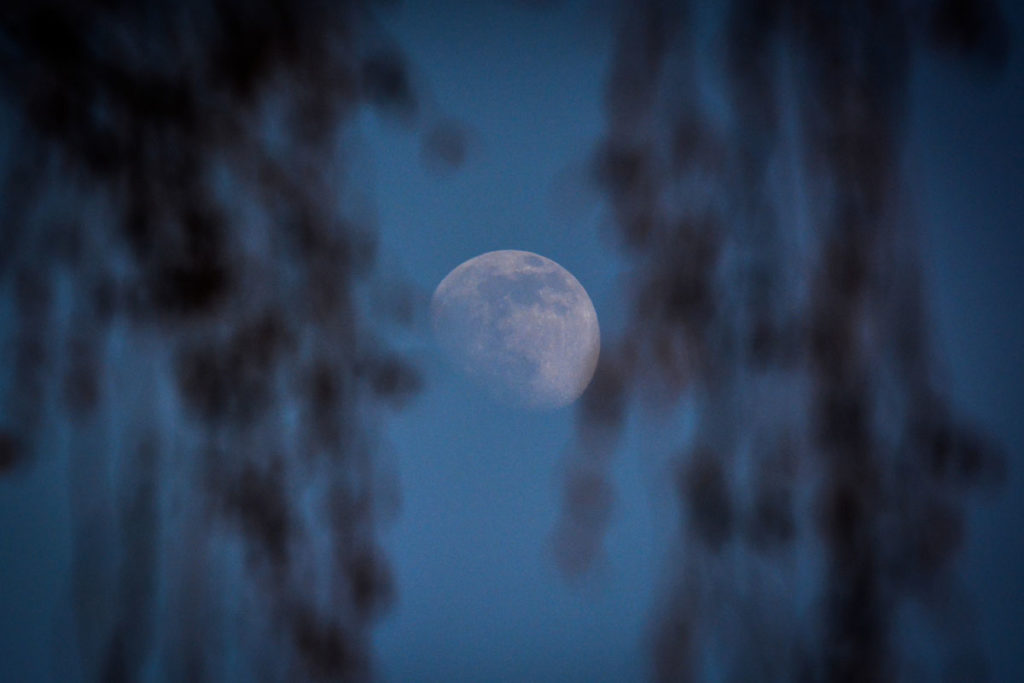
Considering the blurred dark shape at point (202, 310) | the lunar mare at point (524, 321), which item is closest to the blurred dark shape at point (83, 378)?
the blurred dark shape at point (202, 310)

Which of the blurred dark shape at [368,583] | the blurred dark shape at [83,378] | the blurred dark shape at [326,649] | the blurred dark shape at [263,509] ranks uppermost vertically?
the blurred dark shape at [83,378]

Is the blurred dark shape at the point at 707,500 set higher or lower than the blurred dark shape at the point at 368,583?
higher

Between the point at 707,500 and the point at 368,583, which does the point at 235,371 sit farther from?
the point at 707,500

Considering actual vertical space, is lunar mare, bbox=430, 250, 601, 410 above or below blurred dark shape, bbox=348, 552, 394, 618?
above

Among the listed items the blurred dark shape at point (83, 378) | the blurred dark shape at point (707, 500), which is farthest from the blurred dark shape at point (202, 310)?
the blurred dark shape at point (707, 500)

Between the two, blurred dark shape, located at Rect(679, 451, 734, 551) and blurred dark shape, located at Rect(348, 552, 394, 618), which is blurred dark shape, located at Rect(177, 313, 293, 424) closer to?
blurred dark shape, located at Rect(348, 552, 394, 618)

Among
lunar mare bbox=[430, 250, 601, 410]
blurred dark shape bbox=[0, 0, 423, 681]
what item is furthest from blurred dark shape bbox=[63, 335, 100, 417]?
lunar mare bbox=[430, 250, 601, 410]

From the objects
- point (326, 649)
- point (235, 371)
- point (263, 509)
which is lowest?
point (326, 649)

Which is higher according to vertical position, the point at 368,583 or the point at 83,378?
the point at 83,378

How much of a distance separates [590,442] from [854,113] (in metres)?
0.40

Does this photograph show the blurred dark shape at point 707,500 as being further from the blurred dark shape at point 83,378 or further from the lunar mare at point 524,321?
the blurred dark shape at point 83,378

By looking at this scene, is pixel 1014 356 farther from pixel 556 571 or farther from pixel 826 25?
pixel 556 571

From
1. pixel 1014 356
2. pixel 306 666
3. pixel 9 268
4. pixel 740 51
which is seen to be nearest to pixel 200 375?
pixel 9 268

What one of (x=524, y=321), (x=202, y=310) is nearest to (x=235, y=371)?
(x=202, y=310)
